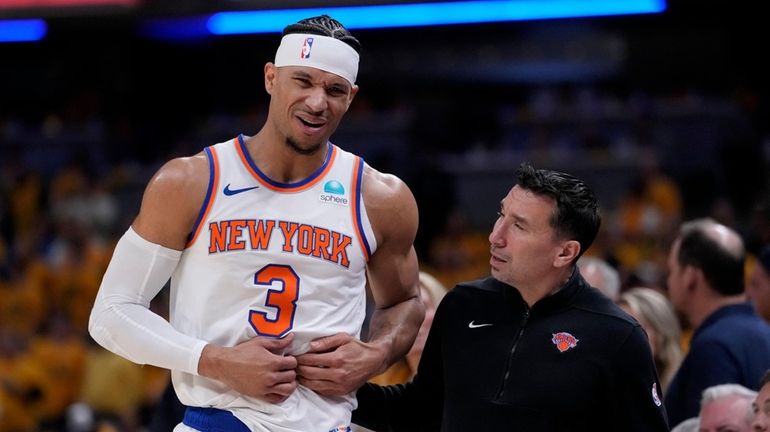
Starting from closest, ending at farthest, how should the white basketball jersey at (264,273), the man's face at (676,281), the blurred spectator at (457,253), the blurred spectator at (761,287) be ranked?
Result: 1. the white basketball jersey at (264,273)
2. the man's face at (676,281)
3. the blurred spectator at (761,287)
4. the blurred spectator at (457,253)

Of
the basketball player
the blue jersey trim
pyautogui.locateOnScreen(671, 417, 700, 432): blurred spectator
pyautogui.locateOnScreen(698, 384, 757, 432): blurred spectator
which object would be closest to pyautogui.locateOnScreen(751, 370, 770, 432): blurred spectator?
pyautogui.locateOnScreen(698, 384, 757, 432): blurred spectator

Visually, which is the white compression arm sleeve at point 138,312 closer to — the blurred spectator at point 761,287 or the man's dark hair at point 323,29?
the man's dark hair at point 323,29

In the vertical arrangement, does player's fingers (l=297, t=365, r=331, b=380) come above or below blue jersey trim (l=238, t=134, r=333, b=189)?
below

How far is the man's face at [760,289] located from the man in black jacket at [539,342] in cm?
235

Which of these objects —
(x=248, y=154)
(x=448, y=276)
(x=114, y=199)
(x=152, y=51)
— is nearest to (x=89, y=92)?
(x=152, y=51)

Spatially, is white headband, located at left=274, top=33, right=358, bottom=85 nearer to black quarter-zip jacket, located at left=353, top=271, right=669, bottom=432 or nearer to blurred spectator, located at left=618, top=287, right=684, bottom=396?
black quarter-zip jacket, located at left=353, top=271, right=669, bottom=432

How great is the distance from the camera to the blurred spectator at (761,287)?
5.54m

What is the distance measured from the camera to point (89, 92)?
51.6 feet

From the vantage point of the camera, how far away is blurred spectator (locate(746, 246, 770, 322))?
554 centimetres

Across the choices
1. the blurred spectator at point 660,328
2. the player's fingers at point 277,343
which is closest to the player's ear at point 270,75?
the player's fingers at point 277,343

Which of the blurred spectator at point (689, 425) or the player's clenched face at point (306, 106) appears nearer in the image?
the player's clenched face at point (306, 106)

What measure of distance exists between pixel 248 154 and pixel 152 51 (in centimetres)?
1376

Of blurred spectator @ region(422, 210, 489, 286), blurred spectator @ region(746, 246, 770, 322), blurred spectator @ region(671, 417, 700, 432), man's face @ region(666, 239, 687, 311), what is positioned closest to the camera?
blurred spectator @ region(671, 417, 700, 432)

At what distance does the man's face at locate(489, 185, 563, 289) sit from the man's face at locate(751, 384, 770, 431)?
0.79 m
